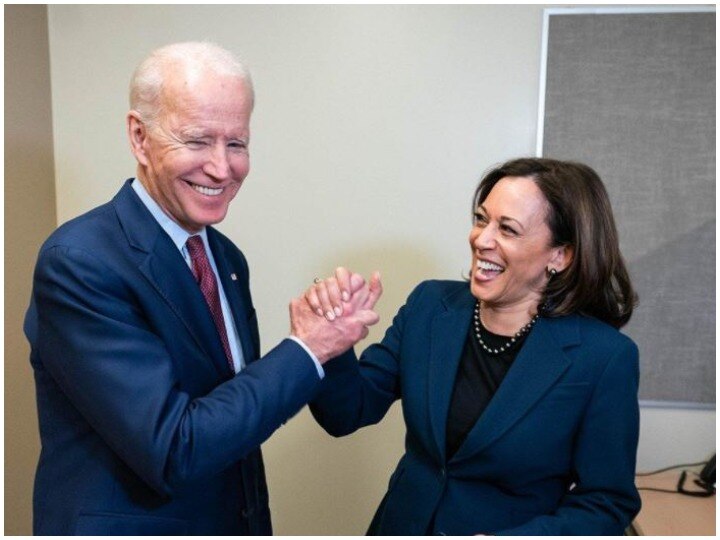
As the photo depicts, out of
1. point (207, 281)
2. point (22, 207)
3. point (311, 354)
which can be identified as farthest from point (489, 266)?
point (22, 207)

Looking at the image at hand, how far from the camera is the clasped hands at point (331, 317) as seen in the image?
4.01 feet

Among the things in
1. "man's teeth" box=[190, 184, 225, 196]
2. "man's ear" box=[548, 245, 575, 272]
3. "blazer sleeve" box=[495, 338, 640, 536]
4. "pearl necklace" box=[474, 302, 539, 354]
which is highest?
"man's teeth" box=[190, 184, 225, 196]

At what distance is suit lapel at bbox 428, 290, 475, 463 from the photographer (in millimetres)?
1412

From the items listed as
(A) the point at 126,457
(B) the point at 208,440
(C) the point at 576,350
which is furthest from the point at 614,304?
(A) the point at 126,457

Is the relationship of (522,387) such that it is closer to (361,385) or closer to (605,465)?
(605,465)

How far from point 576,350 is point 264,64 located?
1.53 metres

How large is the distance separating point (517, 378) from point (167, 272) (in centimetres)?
71

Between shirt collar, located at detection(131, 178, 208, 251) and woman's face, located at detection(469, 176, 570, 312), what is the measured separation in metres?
0.62

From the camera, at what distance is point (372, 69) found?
2.36 m

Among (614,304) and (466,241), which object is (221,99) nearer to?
(614,304)

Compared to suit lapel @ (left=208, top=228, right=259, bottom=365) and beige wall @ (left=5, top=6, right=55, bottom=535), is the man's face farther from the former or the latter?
beige wall @ (left=5, top=6, right=55, bottom=535)

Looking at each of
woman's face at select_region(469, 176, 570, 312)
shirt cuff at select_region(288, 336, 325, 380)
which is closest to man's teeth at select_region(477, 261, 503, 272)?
woman's face at select_region(469, 176, 570, 312)

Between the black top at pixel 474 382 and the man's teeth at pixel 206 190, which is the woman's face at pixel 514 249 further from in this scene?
the man's teeth at pixel 206 190

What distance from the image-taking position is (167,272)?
1.22 metres
